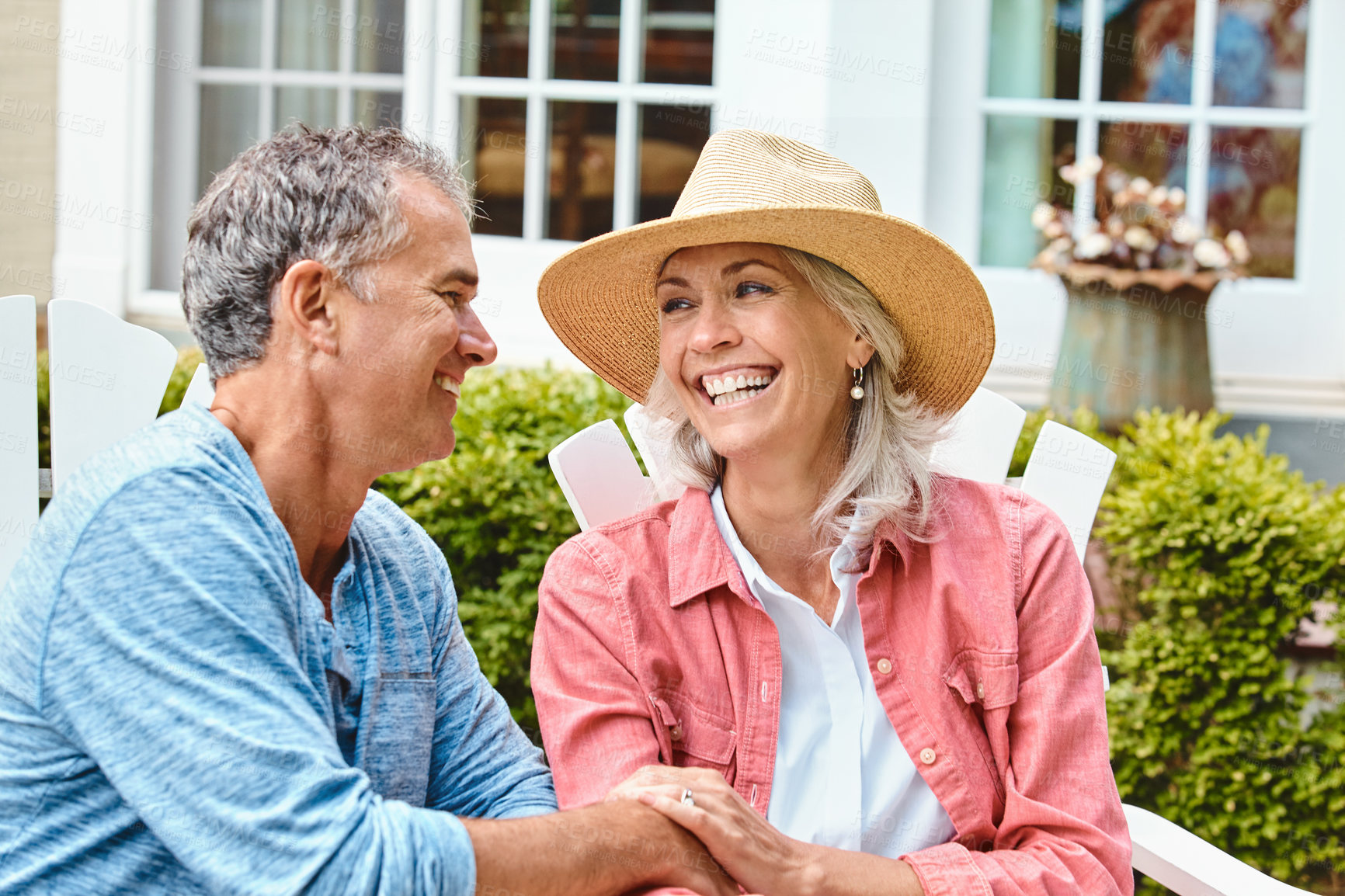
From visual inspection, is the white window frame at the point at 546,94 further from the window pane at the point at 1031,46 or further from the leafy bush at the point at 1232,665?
the leafy bush at the point at 1232,665

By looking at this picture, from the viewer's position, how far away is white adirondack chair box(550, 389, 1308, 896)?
2387 mm

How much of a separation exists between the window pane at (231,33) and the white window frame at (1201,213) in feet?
10.6

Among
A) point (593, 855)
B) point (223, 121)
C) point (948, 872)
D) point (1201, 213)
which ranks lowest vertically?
point (948, 872)

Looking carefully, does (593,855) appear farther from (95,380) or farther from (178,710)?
(95,380)

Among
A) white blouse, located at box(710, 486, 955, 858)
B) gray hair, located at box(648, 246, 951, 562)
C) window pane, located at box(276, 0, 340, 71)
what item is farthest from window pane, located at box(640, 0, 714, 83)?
white blouse, located at box(710, 486, 955, 858)

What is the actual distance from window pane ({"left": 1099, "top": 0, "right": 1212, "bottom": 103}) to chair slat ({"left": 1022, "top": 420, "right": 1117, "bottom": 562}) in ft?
9.82

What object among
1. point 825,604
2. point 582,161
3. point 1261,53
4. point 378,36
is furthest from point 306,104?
point 825,604

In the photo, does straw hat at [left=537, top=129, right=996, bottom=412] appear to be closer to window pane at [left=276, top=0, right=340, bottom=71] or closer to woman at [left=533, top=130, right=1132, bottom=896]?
woman at [left=533, top=130, right=1132, bottom=896]

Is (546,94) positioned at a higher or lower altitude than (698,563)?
higher

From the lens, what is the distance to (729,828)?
171cm

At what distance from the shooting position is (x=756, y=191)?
2027mm

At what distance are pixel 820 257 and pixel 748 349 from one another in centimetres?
22

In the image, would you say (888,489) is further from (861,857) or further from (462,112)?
(462,112)

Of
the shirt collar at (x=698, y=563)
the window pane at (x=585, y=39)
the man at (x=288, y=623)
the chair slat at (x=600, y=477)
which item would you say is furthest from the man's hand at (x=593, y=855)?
the window pane at (x=585, y=39)
